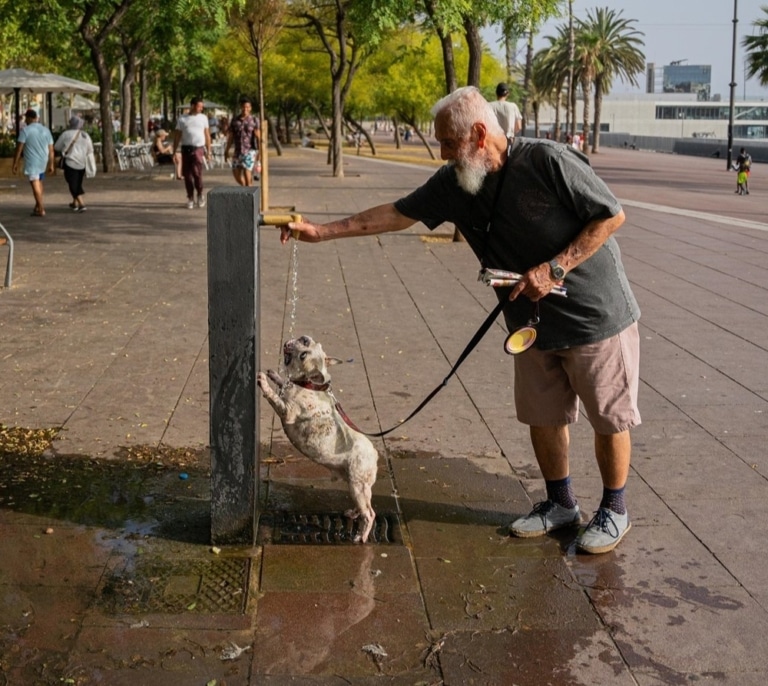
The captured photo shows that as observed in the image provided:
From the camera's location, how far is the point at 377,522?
4730mm

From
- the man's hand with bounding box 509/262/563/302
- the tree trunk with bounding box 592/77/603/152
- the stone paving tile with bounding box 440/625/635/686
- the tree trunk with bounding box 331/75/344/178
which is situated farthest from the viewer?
the tree trunk with bounding box 592/77/603/152

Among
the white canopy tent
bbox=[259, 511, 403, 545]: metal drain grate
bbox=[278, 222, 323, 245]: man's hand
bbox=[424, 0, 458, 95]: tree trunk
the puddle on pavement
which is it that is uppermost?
the white canopy tent

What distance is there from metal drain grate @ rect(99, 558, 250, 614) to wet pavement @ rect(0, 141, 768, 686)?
1 cm

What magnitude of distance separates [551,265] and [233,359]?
1.29 m

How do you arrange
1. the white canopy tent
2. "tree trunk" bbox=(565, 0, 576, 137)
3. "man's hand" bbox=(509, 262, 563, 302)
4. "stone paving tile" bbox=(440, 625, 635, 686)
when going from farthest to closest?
"tree trunk" bbox=(565, 0, 576, 137), the white canopy tent, "man's hand" bbox=(509, 262, 563, 302), "stone paving tile" bbox=(440, 625, 635, 686)

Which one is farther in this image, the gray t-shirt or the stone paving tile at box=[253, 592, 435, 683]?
the gray t-shirt

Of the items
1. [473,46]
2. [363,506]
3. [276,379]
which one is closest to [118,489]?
[276,379]

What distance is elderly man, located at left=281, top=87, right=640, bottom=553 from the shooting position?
4090 mm

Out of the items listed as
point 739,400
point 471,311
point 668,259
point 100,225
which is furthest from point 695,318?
point 100,225

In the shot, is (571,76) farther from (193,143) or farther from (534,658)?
(534,658)

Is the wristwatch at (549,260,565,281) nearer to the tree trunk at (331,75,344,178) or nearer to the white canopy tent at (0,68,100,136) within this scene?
the tree trunk at (331,75,344,178)

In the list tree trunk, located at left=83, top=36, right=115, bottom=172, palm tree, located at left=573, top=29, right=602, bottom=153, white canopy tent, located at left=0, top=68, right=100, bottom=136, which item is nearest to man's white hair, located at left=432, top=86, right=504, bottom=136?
tree trunk, located at left=83, top=36, right=115, bottom=172

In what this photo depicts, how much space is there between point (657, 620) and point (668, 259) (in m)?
10.2

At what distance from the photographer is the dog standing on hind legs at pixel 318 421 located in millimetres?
4359
